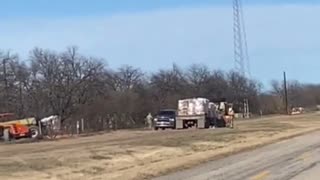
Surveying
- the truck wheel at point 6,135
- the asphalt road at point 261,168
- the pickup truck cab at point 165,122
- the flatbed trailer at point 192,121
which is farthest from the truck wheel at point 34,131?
the asphalt road at point 261,168

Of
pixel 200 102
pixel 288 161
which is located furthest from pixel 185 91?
pixel 288 161

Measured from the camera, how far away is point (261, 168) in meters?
19.8

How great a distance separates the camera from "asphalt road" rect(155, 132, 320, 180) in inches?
681

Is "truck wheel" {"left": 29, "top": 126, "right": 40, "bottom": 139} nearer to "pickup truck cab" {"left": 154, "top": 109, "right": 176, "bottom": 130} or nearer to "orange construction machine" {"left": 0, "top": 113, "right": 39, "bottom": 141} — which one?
"orange construction machine" {"left": 0, "top": 113, "right": 39, "bottom": 141}

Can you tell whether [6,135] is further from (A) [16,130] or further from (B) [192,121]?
(B) [192,121]

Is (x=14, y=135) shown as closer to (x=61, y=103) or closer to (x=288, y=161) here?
(x=288, y=161)

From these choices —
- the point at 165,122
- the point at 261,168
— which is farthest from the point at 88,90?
the point at 261,168

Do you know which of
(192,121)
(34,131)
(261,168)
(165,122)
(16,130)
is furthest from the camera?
(165,122)

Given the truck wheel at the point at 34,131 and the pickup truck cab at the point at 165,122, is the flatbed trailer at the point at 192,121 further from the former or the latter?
the truck wheel at the point at 34,131

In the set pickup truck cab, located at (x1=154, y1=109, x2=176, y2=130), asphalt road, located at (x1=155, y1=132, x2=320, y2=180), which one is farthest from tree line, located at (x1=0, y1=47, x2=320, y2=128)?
asphalt road, located at (x1=155, y1=132, x2=320, y2=180)

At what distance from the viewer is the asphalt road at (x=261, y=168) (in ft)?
56.8

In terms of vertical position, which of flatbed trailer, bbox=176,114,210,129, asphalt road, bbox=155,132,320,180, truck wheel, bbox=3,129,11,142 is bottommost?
asphalt road, bbox=155,132,320,180

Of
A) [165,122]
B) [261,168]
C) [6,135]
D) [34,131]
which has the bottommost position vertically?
[261,168]

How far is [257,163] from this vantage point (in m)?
22.0
